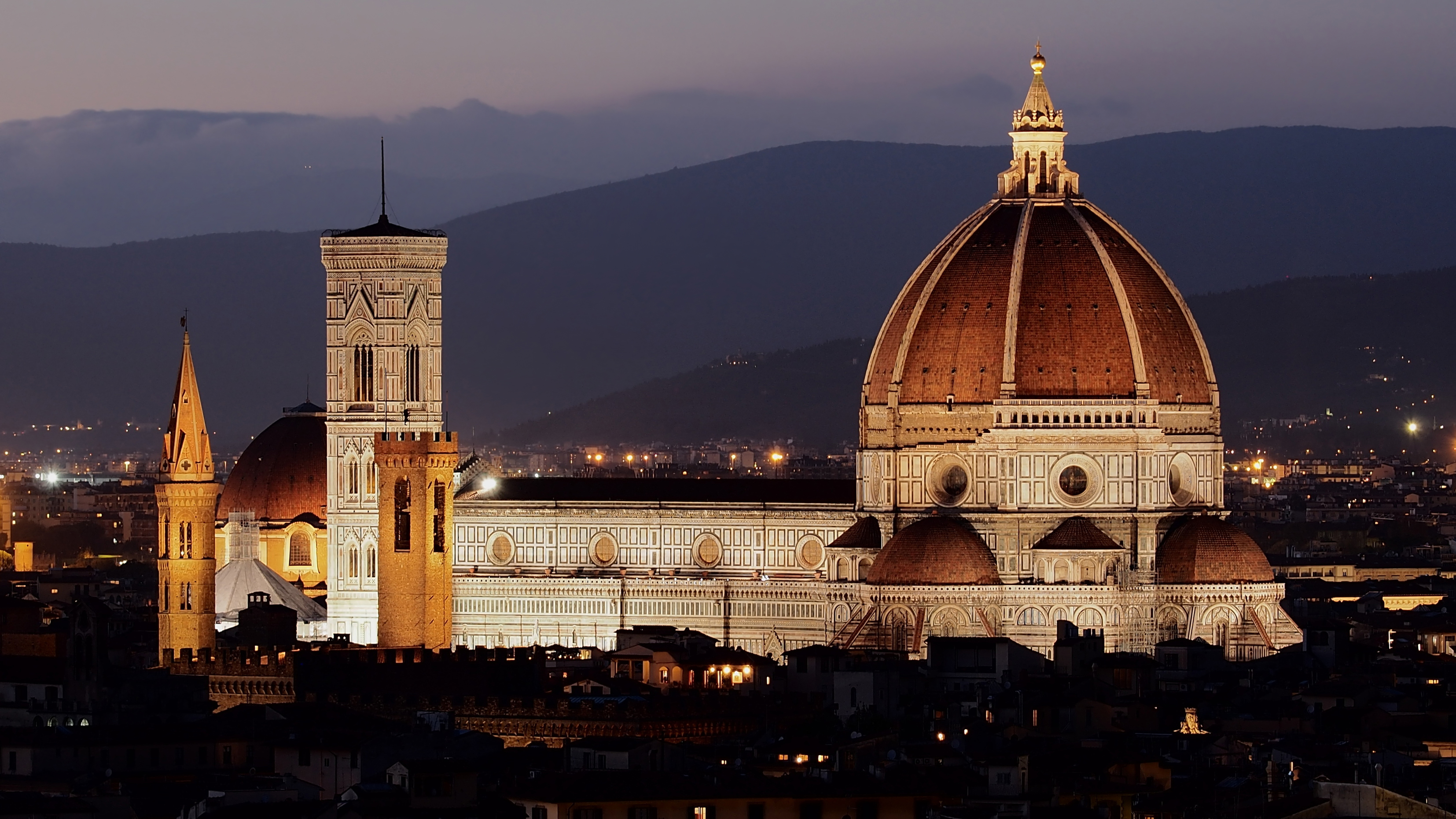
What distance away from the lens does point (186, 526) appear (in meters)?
117

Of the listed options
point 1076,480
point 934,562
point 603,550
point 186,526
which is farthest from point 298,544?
point 934,562

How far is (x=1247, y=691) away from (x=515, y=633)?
103ft

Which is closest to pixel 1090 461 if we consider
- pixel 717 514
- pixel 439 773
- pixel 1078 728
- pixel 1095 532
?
pixel 1095 532

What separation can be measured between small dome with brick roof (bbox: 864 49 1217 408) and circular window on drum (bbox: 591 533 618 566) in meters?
8.36

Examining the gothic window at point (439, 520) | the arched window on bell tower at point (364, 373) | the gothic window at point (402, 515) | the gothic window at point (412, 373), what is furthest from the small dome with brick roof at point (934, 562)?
the arched window on bell tower at point (364, 373)

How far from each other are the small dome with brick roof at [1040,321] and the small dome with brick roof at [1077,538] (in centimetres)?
328

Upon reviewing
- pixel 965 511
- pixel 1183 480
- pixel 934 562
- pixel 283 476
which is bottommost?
pixel 934 562

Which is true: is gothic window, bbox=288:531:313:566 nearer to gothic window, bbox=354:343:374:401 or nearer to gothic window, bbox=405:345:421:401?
gothic window, bbox=354:343:374:401

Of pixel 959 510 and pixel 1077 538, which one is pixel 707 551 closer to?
pixel 959 510

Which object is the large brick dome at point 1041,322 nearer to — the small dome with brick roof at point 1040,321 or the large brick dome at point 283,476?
the small dome with brick roof at point 1040,321

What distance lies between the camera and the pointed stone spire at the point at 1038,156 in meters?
119

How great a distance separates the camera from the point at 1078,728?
283ft

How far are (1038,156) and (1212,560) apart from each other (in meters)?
12.8

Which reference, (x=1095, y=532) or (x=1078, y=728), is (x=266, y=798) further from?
(x=1095, y=532)
